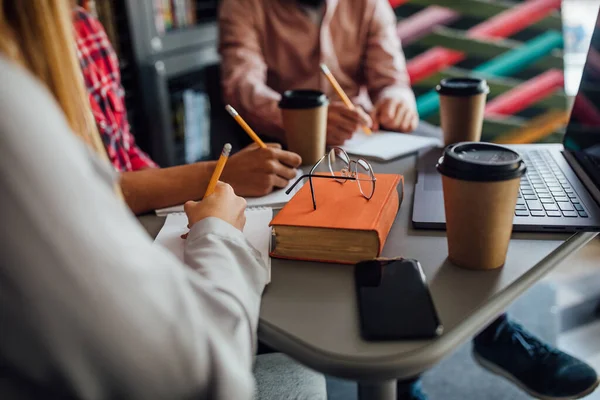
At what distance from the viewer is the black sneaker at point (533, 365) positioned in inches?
47.1

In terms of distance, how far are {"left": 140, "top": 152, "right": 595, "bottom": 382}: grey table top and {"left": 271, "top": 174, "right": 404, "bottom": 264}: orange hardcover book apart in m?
0.02

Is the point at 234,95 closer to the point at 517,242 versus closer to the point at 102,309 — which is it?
the point at 517,242

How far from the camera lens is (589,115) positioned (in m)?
1.00

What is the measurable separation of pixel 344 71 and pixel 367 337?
4.28 ft

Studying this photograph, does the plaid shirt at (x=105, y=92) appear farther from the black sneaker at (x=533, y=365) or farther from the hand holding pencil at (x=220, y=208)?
the black sneaker at (x=533, y=365)

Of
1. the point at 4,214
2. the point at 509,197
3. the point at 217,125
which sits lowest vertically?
the point at 217,125

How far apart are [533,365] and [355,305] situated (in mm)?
869

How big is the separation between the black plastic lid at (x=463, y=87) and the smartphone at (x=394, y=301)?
533 millimetres

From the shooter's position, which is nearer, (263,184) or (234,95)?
(263,184)

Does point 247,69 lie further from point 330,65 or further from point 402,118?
point 402,118

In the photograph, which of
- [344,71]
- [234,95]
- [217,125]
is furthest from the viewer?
[217,125]

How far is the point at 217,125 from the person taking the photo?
1856mm

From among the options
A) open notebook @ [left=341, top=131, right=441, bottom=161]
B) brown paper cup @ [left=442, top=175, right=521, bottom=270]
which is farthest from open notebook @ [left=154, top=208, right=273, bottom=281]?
open notebook @ [left=341, top=131, right=441, bottom=161]

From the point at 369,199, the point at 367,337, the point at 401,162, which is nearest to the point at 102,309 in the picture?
the point at 367,337
